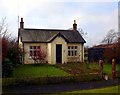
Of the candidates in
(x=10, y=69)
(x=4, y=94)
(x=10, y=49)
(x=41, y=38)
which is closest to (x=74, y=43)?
(x=41, y=38)

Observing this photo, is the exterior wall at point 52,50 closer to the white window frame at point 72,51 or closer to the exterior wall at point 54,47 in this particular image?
the exterior wall at point 54,47

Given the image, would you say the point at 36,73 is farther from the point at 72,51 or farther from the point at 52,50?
the point at 72,51

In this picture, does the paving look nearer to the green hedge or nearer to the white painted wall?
the green hedge

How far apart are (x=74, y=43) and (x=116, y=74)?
1556cm

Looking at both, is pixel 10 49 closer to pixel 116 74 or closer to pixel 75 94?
pixel 116 74

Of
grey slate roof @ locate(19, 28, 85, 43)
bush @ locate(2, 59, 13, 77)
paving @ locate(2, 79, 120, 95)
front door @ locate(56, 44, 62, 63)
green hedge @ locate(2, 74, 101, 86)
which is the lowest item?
paving @ locate(2, 79, 120, 95)

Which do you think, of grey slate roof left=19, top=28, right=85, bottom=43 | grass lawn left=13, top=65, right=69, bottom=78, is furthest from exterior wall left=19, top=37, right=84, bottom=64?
A: grass lawn left=13, top=65, right=69, bottom=78

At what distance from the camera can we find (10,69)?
22094 millimetres

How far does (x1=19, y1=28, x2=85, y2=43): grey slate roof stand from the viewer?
37.9 meters

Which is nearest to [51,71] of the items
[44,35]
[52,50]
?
Result: [52,50]

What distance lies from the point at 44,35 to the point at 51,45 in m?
2.86

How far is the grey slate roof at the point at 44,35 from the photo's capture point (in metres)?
37.9

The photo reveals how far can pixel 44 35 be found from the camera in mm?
39625

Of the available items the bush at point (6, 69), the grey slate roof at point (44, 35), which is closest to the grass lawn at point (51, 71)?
the bush at point (6, 69)
